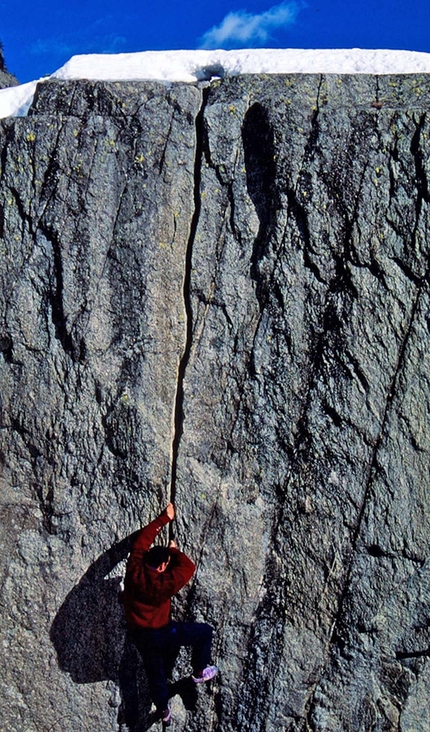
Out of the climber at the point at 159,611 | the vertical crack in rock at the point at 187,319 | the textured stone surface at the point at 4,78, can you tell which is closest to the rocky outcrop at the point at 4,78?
the textured stone surface at the point at 4,78

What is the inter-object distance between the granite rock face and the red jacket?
1.67ft

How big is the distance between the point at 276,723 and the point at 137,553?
296 cm

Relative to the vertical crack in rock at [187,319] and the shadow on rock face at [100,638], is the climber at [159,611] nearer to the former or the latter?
the shadow on rock face at [100,638]

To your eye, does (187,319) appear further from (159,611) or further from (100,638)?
(100,638)

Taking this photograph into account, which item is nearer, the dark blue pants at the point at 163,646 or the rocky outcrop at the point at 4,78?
the dark blue pants at the point at 163,646

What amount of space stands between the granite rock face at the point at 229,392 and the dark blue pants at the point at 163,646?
35cm

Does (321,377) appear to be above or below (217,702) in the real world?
above

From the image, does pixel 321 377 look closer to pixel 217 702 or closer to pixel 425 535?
pixel 425 535

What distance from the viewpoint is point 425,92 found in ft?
27.5

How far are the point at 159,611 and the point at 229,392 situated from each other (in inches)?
112

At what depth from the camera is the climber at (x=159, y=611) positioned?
771cm

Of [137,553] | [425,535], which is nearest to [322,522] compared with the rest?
[425,535]

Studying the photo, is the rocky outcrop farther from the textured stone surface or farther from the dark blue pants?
the dark blue pants

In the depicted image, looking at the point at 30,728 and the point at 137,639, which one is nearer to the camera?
the point at 137,639
